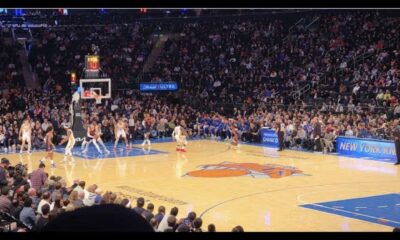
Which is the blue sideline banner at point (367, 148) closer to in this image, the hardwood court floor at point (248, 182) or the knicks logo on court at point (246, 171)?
the hardwood court floor at point (248, 182)

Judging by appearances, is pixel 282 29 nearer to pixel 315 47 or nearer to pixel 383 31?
pixel 315 47

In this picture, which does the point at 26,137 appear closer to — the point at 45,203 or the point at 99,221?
the point at 45,203

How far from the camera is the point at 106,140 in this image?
99.2ft

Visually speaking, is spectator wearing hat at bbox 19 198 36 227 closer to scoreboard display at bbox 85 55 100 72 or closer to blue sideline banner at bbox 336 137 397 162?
blue sideline banner at bbox 336 137 397 162

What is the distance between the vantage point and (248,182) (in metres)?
17.9

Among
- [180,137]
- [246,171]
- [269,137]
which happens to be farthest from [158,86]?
[246,171]

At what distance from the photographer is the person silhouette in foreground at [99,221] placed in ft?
3.91

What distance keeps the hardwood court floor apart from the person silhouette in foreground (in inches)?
421

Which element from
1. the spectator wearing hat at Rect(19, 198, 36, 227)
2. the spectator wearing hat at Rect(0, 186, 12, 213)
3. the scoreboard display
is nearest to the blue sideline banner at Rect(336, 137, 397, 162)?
the scoreboard display

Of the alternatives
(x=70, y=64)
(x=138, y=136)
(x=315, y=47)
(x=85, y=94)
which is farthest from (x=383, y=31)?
(x=70, y=64)

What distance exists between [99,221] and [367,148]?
22.9m

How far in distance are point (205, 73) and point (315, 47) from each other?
7.40 metres

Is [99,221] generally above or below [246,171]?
above

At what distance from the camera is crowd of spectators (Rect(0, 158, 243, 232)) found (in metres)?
8.55
